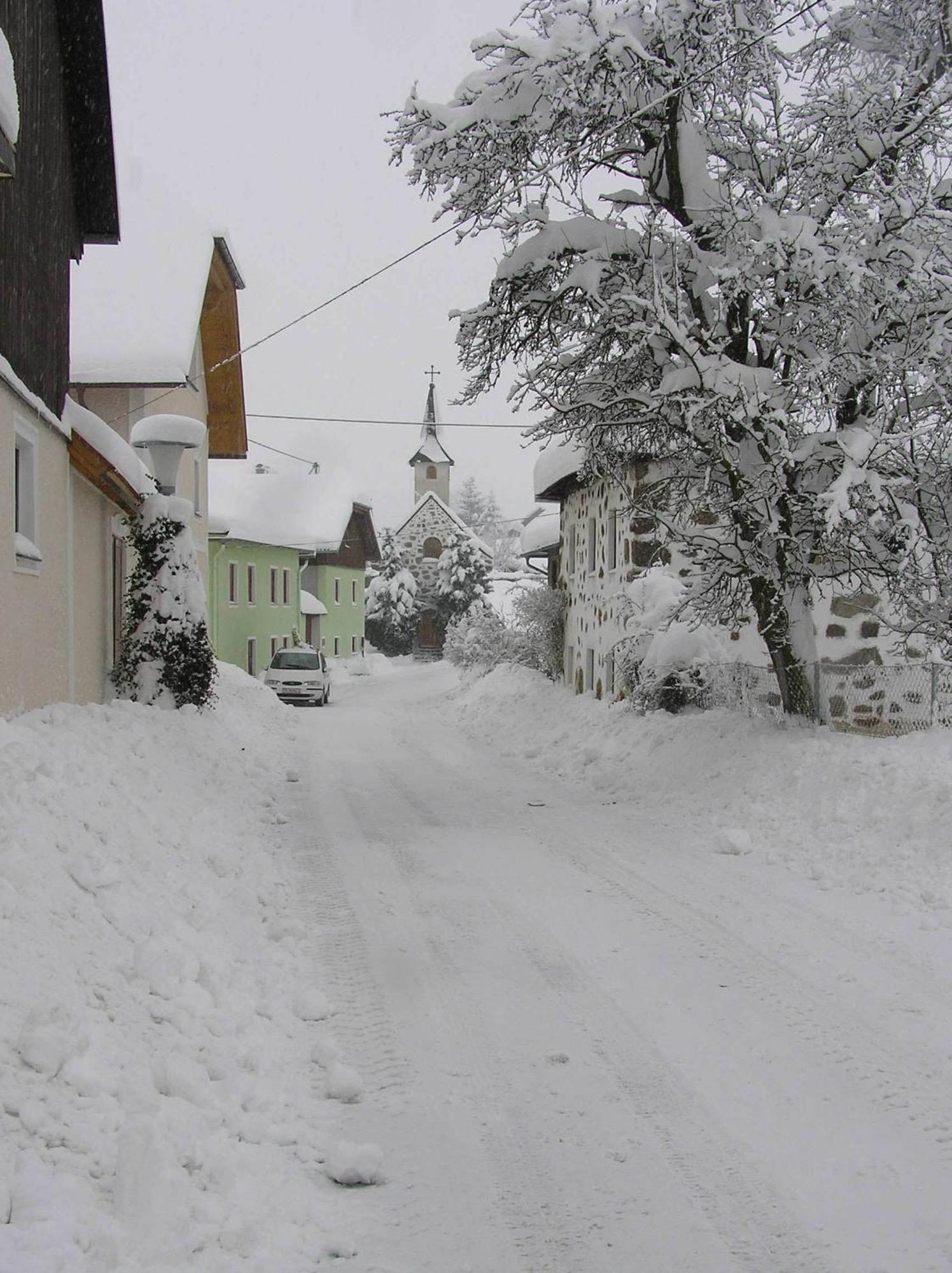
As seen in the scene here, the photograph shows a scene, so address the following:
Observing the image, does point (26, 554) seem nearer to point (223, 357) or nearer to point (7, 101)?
point (7, 101)

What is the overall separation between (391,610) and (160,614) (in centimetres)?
3980

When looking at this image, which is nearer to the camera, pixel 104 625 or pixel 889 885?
pixel 889 885

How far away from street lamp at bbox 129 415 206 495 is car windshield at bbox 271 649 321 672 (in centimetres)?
1456

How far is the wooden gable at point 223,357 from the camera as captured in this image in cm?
2284

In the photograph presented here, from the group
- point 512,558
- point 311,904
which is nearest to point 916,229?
point 311,904

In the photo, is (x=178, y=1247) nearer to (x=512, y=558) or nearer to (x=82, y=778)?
(x=82, y=778)

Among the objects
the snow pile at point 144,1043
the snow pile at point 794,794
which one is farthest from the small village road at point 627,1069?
the snow pile at point 794,794

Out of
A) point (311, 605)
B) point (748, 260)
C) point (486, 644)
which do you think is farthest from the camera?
point (311, 605)

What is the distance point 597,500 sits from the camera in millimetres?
19891

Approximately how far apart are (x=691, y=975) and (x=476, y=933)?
1441mm

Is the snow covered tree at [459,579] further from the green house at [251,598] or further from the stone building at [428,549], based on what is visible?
the green house at [251,598]

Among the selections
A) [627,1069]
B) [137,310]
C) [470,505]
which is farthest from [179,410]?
[470,505]

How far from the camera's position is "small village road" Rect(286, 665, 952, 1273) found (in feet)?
11.1

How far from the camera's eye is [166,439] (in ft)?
46.4
